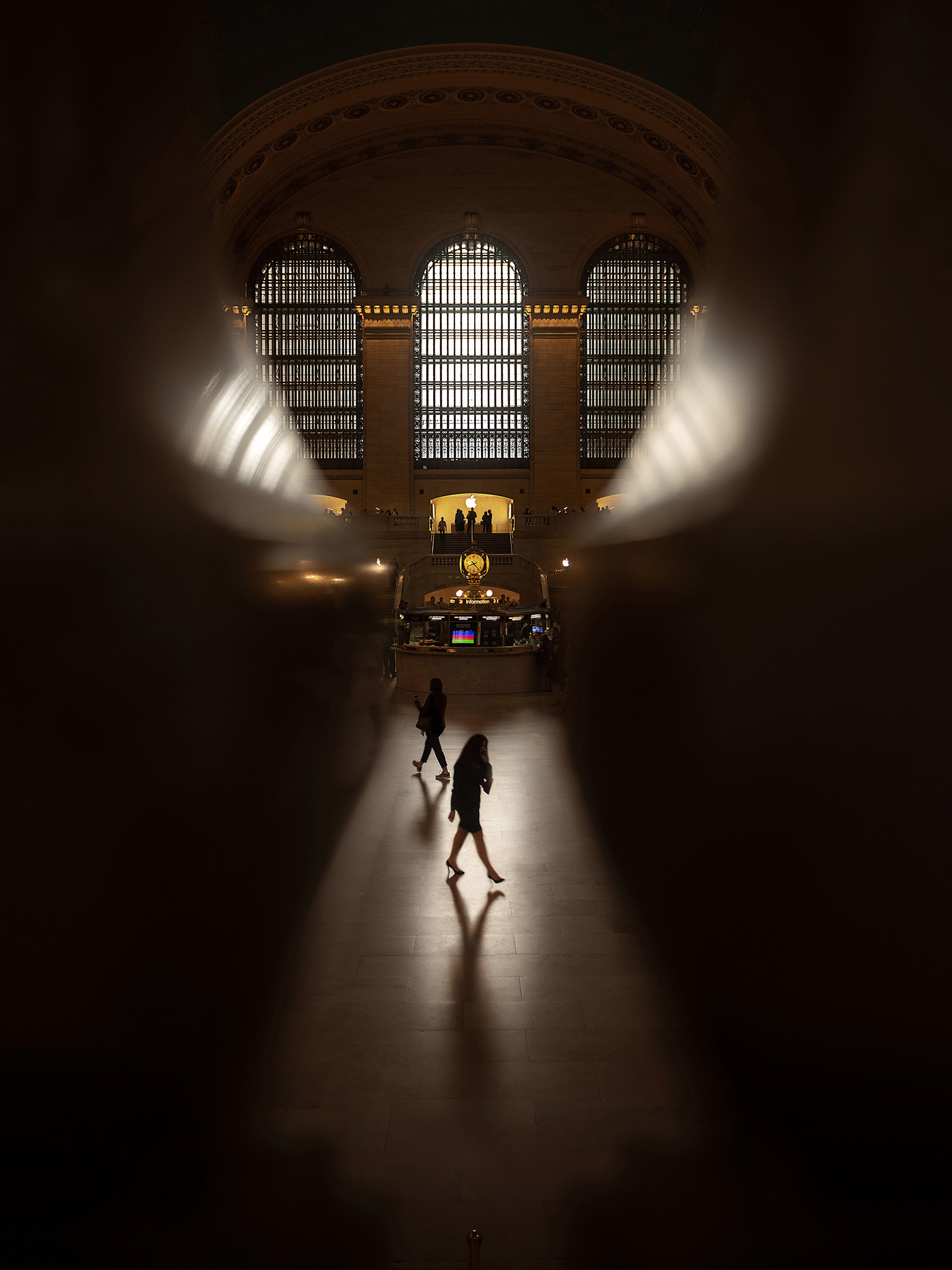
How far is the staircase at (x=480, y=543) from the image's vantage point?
25.6m

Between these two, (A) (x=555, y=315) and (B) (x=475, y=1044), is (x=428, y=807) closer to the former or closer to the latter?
(B) (x=475, y=1044)

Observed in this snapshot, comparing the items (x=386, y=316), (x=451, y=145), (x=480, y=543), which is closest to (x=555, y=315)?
(x=386, y=316)

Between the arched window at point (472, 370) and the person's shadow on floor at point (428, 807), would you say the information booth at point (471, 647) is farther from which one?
the arched window at point (472, 370)

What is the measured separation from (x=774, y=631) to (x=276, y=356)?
33947 millimetres

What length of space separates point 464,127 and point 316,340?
9.24m

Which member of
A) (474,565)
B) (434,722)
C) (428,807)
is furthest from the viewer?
(474,565)

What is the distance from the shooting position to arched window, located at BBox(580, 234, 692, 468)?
105ft

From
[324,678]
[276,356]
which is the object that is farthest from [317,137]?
[324,678]

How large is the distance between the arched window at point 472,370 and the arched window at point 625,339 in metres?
2.73

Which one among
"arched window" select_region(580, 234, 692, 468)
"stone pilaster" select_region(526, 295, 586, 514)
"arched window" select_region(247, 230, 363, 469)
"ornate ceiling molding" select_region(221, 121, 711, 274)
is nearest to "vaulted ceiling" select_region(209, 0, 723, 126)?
"ornate ceiling molding" select_region(221, 121, 711, 274)

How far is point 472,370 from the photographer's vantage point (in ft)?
107

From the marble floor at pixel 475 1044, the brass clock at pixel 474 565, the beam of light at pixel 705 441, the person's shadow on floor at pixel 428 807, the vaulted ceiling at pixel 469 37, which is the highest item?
the vaulted ceiling at pixel 469 37

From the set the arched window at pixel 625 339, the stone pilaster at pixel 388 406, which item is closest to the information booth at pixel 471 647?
the stone pilaster at pixel 388 406

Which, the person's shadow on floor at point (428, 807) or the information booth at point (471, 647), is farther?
the information booth at point (471, 647)
